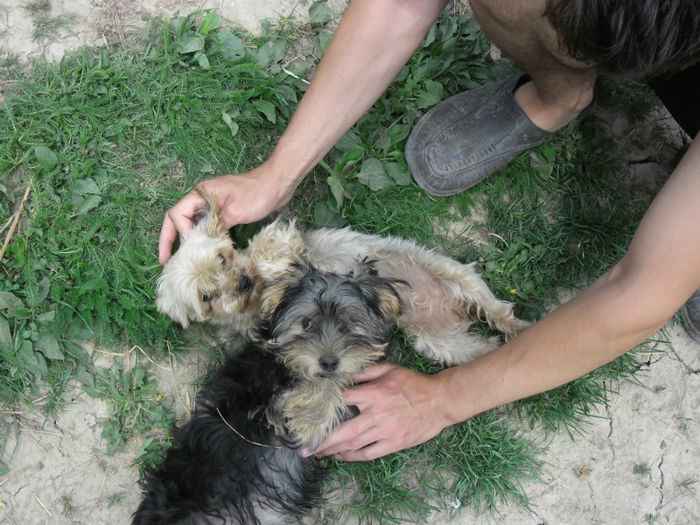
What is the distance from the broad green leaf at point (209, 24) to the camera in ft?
12.0

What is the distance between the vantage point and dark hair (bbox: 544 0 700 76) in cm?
189

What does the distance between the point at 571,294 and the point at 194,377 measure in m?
2.66

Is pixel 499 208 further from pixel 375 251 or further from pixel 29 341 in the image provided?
pixel 29 341

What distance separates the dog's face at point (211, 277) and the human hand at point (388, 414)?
2.60ft

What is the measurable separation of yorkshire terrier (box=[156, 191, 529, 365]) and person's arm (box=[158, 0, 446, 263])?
12 cm

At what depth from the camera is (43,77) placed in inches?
144

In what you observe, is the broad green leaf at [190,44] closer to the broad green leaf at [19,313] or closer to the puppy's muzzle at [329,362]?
the broad green leaf at [19,313]

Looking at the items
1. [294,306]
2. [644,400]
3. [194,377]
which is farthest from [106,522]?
[644,400]

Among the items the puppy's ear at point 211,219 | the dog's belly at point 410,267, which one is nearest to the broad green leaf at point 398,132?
the dog's belly at point 410,267

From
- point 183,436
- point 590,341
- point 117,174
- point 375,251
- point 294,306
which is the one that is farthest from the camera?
point 117,174

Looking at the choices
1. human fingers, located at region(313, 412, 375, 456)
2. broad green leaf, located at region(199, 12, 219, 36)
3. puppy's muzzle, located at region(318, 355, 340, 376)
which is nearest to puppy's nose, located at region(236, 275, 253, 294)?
puppy's muzzle, located at region(318, 355, 340, 376)

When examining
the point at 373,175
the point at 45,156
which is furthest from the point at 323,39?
the point at 45,156

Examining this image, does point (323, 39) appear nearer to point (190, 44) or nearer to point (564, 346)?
point (190, 44)

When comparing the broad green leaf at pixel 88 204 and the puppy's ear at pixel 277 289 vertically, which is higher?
the puppy's ear at pixel 277 289
